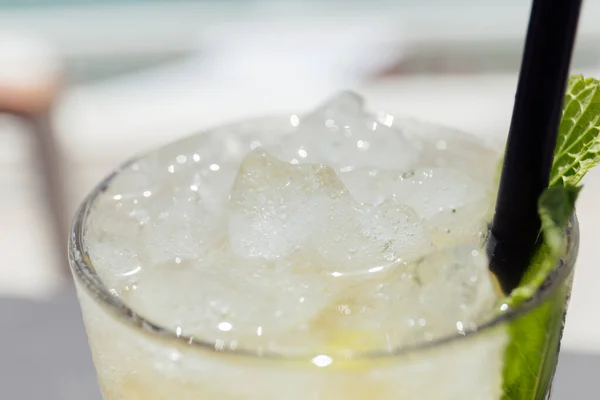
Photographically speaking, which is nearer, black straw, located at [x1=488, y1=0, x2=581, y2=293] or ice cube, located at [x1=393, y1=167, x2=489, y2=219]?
black straw, located at [x1=488, y1=0, x2=581, y2=293]

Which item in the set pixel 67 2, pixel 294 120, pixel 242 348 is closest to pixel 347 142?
pixel 294 120

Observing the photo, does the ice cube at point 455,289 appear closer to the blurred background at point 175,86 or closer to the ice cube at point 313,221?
the ice cube at point 313,221

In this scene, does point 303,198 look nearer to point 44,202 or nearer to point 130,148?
point 44,202

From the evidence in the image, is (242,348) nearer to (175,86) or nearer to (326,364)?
(326,364)

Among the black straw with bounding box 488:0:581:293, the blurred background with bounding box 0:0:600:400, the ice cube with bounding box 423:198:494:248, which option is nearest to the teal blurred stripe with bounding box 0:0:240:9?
the blurred background with bounding box 0:0:600:400

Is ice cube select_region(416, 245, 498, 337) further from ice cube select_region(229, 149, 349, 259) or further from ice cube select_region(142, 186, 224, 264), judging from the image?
ice cube select_region(142, 186, 224, 264)

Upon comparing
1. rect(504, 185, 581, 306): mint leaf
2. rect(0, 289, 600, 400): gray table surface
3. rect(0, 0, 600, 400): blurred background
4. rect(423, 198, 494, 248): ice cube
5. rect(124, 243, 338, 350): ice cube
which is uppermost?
rect(504, 185, 581, 306): mint leaf

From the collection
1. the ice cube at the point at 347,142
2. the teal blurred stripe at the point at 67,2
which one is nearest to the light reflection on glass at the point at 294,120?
the ice cube at the point at 347,142
